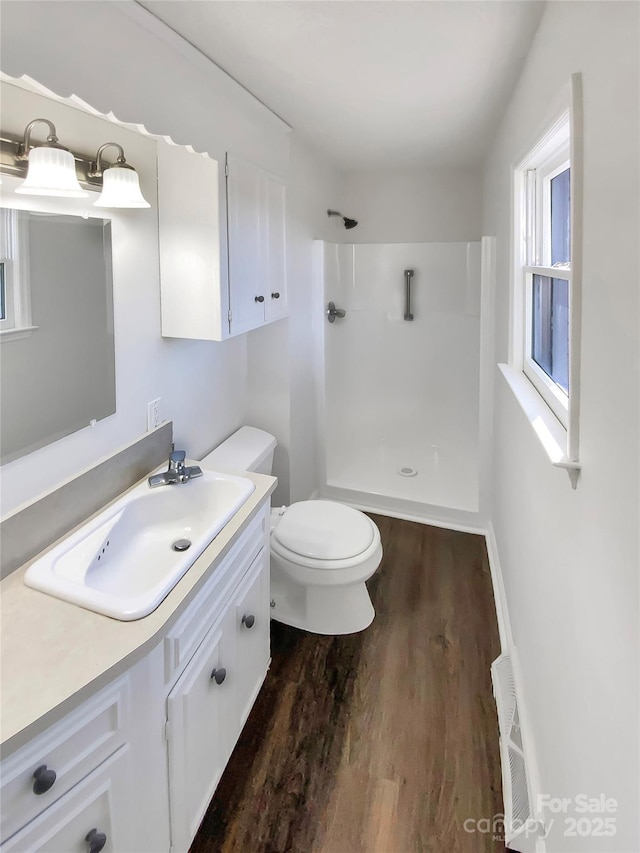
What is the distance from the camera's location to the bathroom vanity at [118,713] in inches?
34.6

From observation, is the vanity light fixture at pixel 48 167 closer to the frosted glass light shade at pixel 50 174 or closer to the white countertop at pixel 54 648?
the frosted glass light shade at pixel 50 174

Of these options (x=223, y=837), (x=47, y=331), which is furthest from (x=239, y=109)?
Result: (x=223, y=837)

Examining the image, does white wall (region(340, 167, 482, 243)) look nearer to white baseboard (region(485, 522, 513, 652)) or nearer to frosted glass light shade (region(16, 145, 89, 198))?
white baseboard (region(485, 522, 513, 652))

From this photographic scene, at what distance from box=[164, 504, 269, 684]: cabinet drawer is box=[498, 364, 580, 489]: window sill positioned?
88 cm

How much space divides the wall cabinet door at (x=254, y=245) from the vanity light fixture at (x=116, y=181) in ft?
1.31

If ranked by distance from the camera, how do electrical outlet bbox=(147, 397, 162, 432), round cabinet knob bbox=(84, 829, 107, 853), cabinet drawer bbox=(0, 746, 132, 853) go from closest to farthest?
cabinet drawer bbox=(0, 746, 132, 853), round cabinet knob bbox=(84, 829, 107, 853), electrical outlet bbox=(147, 397, 162, 432)

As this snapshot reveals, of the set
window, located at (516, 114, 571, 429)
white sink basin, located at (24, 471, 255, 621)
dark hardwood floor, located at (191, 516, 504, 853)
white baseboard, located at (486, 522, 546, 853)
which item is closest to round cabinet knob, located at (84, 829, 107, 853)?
white sink basin, located at (24, 471, 255, 621)

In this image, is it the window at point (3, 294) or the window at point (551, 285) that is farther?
the window at point (3, 294)

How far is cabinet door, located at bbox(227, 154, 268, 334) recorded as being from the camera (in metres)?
1.90

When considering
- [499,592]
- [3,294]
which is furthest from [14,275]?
[499,592]

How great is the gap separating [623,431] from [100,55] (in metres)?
1.46

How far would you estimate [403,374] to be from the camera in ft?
11.6

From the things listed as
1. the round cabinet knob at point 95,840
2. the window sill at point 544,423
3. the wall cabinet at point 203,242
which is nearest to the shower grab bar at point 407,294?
the window sill at point 544,423

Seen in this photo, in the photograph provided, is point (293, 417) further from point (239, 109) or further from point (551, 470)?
point (551, 470)
